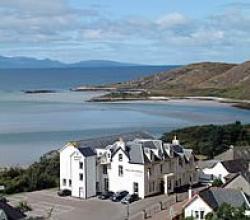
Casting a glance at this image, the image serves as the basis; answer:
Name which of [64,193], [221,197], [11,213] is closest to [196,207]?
[221,197]

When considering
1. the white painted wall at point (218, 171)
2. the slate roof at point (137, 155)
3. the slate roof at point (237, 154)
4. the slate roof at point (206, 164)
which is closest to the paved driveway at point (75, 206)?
the slate roof at point (137, 155)

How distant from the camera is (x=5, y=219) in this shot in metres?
17.9

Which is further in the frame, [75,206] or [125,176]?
[125,176]

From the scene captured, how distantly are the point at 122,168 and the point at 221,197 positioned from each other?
32.4 ft

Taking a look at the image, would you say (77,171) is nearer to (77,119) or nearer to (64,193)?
(64,193)

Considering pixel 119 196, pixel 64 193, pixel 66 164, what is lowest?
pixel 64 193

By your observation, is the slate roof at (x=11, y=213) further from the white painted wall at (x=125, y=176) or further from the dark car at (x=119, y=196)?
the white painted wall at (x=125, y=176)

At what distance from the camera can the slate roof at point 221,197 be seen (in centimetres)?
2362

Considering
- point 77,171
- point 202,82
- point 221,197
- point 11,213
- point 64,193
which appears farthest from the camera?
point 202,82

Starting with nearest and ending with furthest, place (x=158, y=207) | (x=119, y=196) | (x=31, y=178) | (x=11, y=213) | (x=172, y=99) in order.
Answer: (x=11, y=213) < (x=158, y=207) < (x=119, y=196) < (x=31, y=178) < (x=172, y=99)

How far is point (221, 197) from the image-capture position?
2411 cm

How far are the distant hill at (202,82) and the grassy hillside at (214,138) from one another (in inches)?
2493

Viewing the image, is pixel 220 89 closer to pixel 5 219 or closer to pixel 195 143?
pixel 195 143

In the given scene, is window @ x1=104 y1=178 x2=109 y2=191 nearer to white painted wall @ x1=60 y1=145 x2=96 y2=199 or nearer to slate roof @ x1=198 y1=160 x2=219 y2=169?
white painted wall @ x1=60 y1=145 x2=96 y2=199
